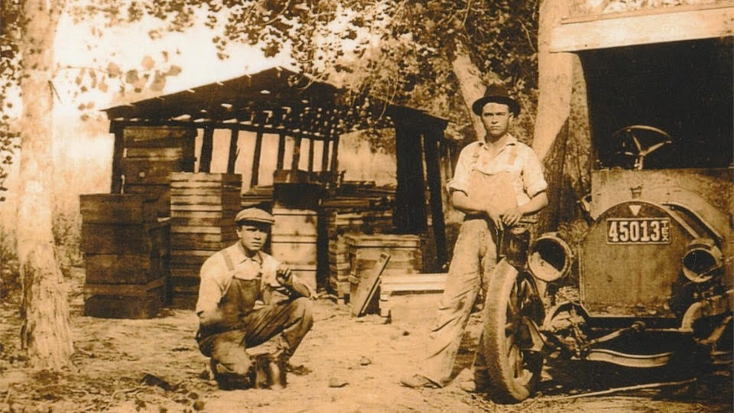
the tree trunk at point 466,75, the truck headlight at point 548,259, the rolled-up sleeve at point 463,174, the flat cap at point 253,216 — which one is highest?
the tree trunk at point 466,75

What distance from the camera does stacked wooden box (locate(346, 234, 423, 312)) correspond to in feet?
33.0

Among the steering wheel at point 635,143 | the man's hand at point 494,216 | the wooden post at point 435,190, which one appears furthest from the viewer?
the wooden post at point 435,190

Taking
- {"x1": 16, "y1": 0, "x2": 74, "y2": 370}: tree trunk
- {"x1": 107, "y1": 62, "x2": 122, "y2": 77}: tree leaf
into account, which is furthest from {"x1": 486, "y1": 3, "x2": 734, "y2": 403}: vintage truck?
{"x1": 107, "y1": 62, "x2": 122, "y2": 77}: tree leaf

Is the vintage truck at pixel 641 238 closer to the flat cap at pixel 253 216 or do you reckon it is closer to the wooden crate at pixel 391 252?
the flat cap at pixel 253 216

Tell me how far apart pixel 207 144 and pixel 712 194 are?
8219mm

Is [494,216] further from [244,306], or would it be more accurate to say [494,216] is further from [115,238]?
[115,238]

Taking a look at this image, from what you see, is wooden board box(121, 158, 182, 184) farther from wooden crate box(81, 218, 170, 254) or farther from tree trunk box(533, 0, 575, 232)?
tree trunk box(533, 0, 575, 232)

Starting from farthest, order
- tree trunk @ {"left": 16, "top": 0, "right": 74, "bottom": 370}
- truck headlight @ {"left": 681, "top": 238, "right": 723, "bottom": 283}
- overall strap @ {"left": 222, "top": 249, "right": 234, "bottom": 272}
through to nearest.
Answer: tree trunk @ {"left": 16, "top": 0, "right": 74, "bottom": 370} < overall strap @ {"left": 222, "top": 249, "right": 234, "bottom": 272} < truck headlight @ {"left": 681, "top": 238, "right": 723, "bottom": 283}

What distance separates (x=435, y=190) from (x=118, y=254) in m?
5.80

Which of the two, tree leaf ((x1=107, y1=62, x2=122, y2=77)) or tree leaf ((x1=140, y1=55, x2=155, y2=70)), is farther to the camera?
tree leaf ((x1=140, y1=55, x2=155, y2=70))

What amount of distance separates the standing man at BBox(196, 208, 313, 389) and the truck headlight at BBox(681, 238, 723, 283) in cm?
278

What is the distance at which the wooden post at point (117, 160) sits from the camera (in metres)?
11.2

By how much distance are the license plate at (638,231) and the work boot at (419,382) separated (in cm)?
165

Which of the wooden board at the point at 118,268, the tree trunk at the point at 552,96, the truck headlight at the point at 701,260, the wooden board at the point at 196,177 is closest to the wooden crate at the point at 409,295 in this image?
the tree trunk at the point at 552,96
